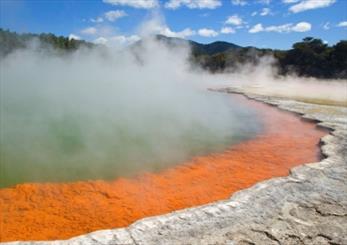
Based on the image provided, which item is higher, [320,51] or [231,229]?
[320,51]

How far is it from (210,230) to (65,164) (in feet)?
11.9

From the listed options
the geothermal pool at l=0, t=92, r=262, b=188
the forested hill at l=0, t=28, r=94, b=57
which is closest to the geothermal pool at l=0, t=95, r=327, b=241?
the geothermal pool at l=0, t=92, r=262, b=188

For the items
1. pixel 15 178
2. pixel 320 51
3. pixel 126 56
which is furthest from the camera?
pixel 126 56

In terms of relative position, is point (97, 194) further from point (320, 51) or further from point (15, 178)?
point (320, 51)

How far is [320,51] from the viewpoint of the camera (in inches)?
1351

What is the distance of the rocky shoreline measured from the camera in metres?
3.73

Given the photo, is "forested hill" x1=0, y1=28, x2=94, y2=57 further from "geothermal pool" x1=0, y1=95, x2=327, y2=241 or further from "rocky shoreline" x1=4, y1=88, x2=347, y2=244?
"rocky shoreline" x1=4, y1=88, x2=347, y2=244

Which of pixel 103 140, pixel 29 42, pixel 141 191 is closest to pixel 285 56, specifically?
pixel 29 42

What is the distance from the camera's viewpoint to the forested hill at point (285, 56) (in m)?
31.5

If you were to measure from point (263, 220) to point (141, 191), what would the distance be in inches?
81.8

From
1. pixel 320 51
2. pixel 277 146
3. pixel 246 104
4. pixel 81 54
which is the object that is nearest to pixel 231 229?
pixel 277 146

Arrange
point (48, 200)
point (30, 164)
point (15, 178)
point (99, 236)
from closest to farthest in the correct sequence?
1. point (99, 236)
2. point (48, 200)
3. point (15, 178)
4. point (30, 164)

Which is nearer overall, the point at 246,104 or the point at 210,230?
the point at 210,230

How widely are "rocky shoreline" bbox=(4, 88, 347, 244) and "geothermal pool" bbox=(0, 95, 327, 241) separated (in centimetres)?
60
